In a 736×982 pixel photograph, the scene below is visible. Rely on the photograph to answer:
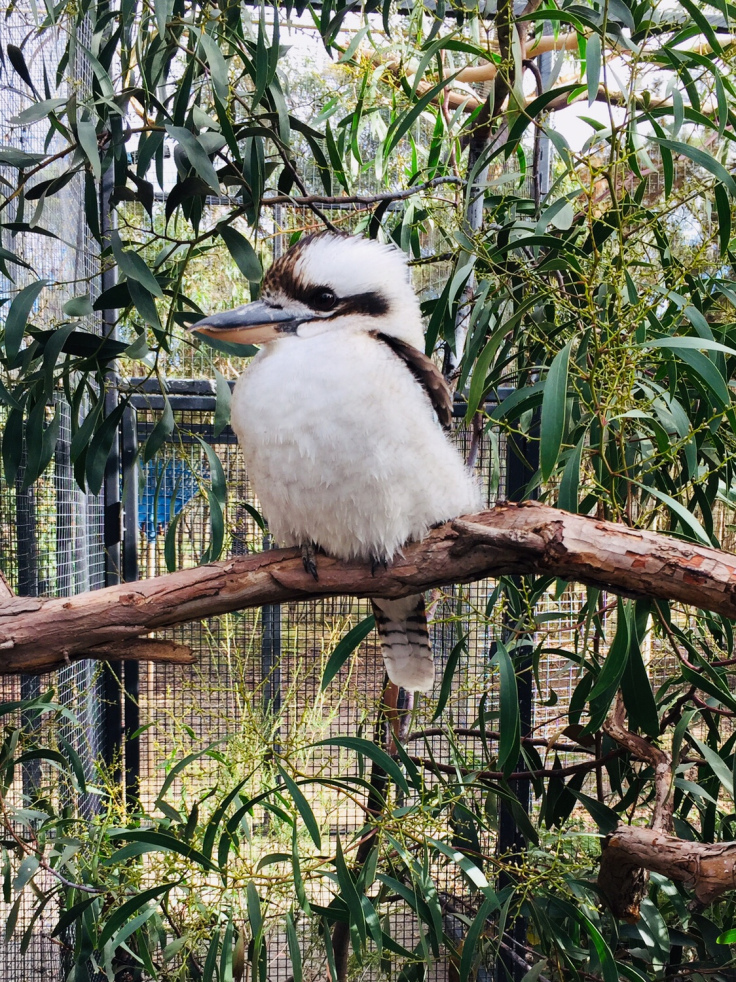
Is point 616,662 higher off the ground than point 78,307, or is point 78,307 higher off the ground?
point 78,307

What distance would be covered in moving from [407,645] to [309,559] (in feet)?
1.29

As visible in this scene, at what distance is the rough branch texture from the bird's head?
1.20 ft

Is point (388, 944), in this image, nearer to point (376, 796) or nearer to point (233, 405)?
point (376, 796)

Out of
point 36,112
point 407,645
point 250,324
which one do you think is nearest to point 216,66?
point 36,112

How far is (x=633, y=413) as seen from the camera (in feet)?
3.29

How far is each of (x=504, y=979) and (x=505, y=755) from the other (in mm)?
1049

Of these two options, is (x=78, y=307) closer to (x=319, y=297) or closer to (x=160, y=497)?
(x=319, y=297)

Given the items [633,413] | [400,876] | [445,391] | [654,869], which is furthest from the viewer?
[400,876]

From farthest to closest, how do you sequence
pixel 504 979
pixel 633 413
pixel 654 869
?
pixel 504 979
pixel 654 869
pixel 633 413

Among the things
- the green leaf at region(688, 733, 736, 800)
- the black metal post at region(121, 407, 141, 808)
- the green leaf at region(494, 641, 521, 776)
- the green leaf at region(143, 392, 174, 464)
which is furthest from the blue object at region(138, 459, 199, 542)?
the green leaf at region(688, 733, 736, 800)

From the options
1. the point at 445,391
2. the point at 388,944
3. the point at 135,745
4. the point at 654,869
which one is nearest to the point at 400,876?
the point at 388,944

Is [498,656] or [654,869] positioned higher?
[498,656]

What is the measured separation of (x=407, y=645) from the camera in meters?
1.40

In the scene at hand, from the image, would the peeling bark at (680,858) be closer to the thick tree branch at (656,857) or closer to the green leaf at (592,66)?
the thick tree branch at (656,857)
